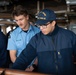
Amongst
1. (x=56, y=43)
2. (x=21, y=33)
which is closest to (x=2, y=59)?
(x=21, y=33)

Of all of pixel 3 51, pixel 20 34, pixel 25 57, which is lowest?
pixel 3 51

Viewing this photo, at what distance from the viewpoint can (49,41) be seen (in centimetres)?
184

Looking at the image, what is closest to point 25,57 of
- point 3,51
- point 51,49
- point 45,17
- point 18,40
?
point 51,49

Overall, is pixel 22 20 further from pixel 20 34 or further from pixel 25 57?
pixel 25 57

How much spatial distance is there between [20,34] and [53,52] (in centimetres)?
64

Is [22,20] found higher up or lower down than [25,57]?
higher up

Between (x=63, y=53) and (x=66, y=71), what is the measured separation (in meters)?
0.16

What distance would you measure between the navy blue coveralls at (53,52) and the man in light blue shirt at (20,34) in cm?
42

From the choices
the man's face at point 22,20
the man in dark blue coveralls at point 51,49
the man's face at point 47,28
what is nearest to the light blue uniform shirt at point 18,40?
the man's face at point 22,20

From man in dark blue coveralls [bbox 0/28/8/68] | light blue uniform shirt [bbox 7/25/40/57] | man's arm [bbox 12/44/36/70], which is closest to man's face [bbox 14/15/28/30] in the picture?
light blue uniform shirt [bbox 7/25/40/57]

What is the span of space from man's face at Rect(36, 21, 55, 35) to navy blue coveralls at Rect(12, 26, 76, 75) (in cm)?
5

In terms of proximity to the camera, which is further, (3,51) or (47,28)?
(3,51)

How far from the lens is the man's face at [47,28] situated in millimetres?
1759

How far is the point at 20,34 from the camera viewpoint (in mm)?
2322
